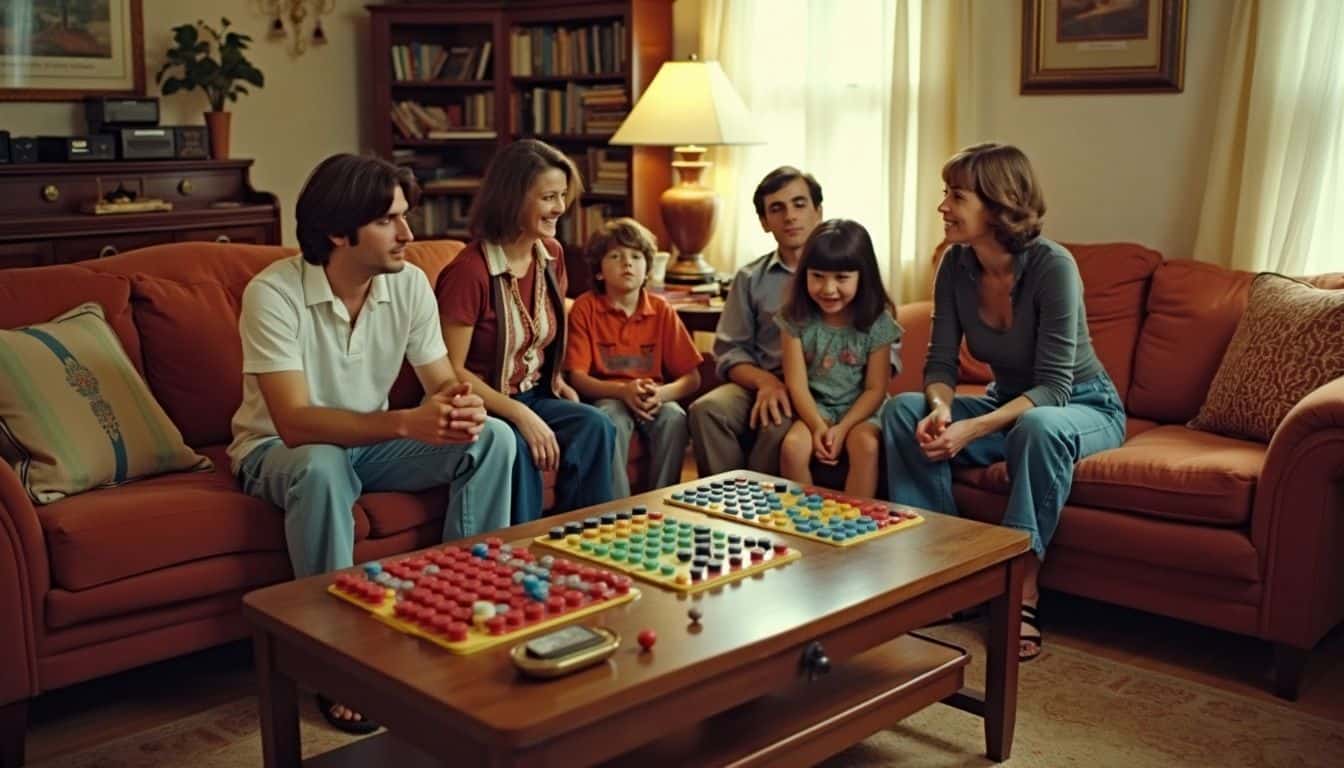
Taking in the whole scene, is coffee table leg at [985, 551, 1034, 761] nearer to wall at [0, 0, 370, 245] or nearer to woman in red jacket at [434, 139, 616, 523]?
woman in red jacket at [434, 139, 616, 523]

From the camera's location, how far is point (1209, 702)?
280cm

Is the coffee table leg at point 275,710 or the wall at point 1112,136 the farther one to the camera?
the wall at point 1112,136

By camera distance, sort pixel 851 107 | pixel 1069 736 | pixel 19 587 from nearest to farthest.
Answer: pixel 19 587 → pixel 1069 736 → pixel 851 107

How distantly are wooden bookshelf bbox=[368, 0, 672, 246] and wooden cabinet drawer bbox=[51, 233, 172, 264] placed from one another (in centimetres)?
122

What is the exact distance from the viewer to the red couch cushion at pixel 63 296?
2969 millimetres

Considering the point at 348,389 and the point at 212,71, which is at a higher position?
the point at 212,71

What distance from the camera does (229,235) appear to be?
199 inches

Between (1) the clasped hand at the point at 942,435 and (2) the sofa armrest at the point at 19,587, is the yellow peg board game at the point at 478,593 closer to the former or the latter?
(2) the sofa armrest at the point at 19,587

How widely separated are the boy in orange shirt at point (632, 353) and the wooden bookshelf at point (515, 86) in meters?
1.77

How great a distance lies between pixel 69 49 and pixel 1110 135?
362cm

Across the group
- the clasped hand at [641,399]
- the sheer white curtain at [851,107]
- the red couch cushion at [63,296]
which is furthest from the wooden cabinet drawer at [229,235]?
the clasped hand at [641,399]

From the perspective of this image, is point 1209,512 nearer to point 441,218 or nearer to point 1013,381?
point 1013,381

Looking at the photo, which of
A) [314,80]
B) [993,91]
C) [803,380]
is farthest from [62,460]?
[314,80]

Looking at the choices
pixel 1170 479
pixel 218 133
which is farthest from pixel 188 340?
pixel 218 133
